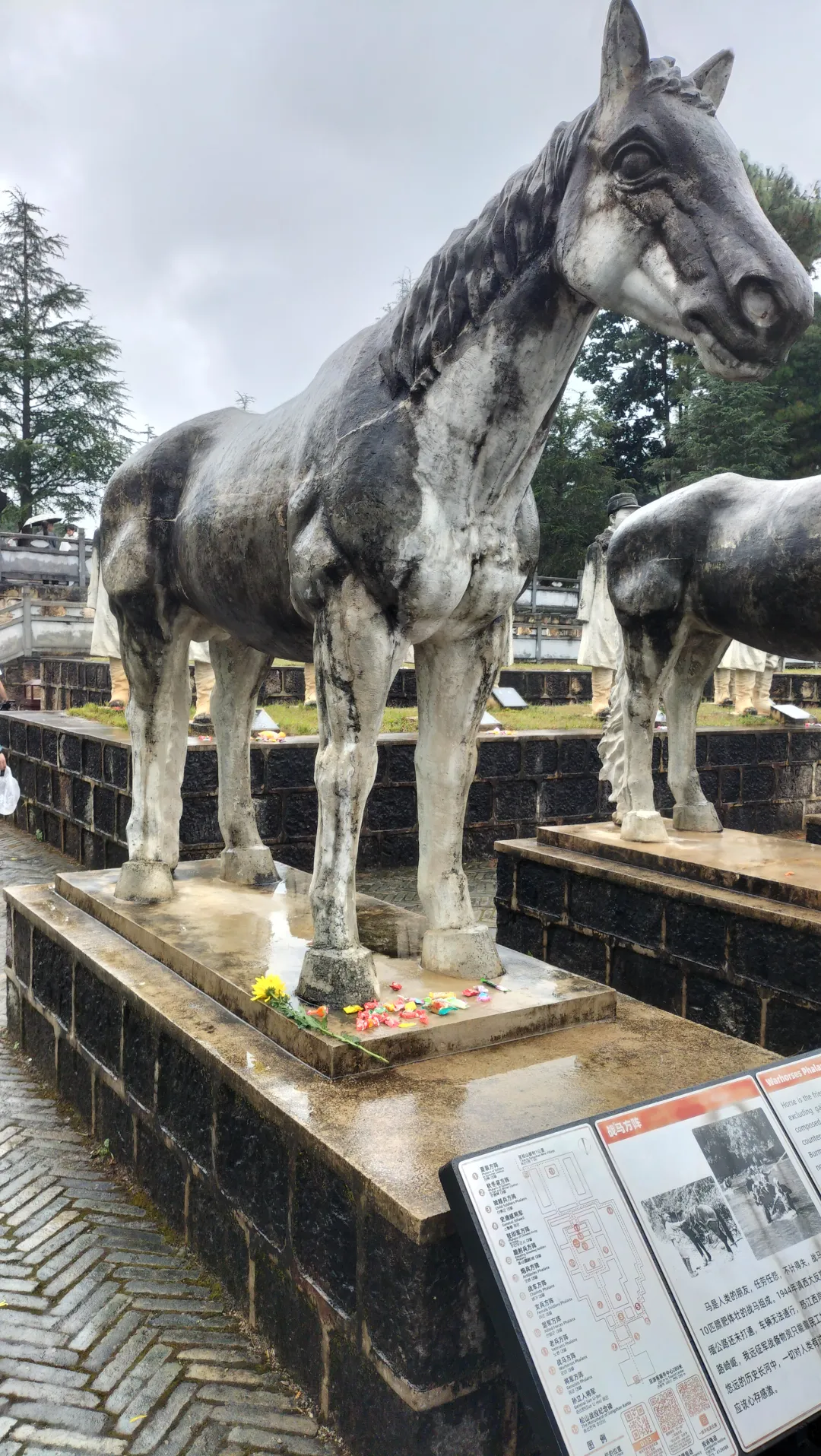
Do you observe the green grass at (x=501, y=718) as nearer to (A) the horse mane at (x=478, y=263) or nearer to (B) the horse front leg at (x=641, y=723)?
(B) the horse front leg at (x=641, y=723)

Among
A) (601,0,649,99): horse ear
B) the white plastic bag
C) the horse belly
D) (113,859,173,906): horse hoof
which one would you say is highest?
(601,0,649,99): horse ear

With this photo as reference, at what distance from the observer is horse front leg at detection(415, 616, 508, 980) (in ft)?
10.4

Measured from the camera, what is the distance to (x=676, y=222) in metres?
2.23

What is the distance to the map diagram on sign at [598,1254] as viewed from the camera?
1.76 meters

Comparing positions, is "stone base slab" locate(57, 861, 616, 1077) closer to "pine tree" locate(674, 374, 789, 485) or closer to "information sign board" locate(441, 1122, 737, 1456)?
"information sign board" locate(441, 1122, 737, 1456)

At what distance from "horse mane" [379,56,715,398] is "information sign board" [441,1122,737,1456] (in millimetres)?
1897

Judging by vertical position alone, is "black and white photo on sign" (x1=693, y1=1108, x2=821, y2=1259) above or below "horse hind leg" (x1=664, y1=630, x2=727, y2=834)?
below

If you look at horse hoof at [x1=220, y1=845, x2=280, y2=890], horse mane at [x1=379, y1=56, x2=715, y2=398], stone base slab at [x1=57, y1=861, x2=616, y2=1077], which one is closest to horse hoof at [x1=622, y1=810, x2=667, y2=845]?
stone base slab at [x1=57, y1=861, x2=616, y2=1077]

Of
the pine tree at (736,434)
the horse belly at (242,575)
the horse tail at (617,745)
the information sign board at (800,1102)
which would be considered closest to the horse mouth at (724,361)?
the horse belly at (242,575)

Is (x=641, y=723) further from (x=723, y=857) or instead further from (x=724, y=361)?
(x=724, y=361)

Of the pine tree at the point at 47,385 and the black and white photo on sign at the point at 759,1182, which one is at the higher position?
the pine tree at the point at 47,385

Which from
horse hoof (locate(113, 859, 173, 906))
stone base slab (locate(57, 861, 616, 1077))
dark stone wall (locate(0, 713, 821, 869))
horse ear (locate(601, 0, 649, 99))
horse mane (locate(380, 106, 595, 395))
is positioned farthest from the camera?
dark stone wall (locate(0, 713, 821, 869))

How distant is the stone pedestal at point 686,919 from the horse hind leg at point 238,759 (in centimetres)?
163

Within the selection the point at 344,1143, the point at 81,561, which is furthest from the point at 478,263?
the point at 81,561
